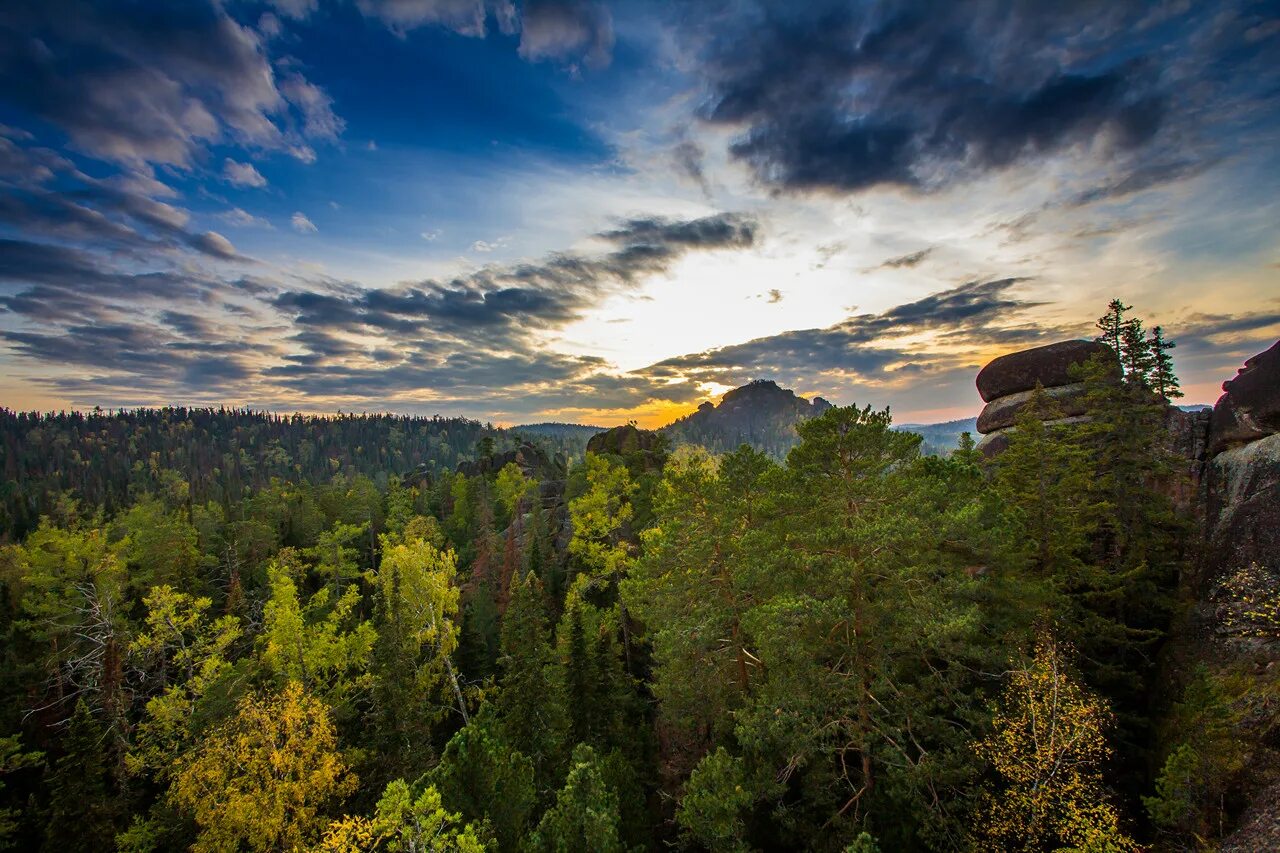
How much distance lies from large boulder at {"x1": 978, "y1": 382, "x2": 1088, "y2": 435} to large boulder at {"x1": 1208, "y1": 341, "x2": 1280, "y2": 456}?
7.67m

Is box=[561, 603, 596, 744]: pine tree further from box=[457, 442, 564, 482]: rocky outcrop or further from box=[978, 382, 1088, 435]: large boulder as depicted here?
box=[457, 442, 564, 482]: rocky outcrop

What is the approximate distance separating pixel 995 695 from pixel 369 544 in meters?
61.8

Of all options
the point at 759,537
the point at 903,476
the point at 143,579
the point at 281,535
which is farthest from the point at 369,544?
the point at 903,476

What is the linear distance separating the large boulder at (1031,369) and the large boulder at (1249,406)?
9.25 m

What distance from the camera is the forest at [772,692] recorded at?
40.5 feet

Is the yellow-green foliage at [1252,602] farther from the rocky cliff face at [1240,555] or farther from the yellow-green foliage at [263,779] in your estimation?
the yellow-green foliage at [263,779]

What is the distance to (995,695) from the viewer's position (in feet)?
49.6

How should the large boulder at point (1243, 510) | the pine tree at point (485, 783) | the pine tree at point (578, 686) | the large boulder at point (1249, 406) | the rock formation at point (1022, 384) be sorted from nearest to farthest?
1. the pine tree at point (485, 783)
2. the large boulder at point (1243, 510)
3. the large boulder at point (1249, 406)
4. the pine tree at point (578, 686)
5. the rock formation at point (1022, 384)

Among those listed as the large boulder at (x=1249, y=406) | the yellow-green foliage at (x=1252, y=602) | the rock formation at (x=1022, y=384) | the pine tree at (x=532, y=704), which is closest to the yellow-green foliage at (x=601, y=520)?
the pine tree at (x=532, y=704)

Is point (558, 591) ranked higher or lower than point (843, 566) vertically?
lower

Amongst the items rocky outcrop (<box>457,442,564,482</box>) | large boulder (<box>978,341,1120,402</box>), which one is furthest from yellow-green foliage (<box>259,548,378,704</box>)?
rocky outcrop (<box>457,442,564,482</box>)

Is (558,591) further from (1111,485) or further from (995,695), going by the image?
(1111,485)

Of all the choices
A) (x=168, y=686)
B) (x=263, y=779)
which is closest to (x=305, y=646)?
(x=168, y=686)

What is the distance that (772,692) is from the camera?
15227 millimetres
